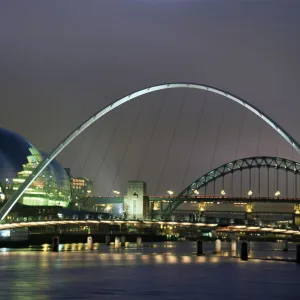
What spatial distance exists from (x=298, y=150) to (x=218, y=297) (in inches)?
2727

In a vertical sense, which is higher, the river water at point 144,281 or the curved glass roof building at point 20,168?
the curved glass roof building at point 20,168

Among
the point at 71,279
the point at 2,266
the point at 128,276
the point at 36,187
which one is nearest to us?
the point at 71,279

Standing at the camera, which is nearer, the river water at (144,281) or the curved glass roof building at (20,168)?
the river water at (144,281)

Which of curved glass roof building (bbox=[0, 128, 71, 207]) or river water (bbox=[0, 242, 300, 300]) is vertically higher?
curved glass roof building (bbox=[0, 128, 71, 207])

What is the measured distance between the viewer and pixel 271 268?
2721 inches

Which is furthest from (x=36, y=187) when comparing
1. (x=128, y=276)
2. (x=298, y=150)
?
(x=128, y=276)

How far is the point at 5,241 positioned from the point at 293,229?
4338 cm

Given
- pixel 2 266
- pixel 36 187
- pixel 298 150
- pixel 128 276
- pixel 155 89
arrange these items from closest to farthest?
pixel 128 276 < pixel 2 266 < pixel 298 150 < pixel 155 89 < pixel 36 187

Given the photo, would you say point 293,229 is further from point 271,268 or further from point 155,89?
point 271,268

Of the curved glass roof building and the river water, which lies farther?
the curved glass roof building

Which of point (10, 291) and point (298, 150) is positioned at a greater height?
point (298, 150)

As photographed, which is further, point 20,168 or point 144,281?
point 20,168

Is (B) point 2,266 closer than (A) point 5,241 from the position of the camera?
Yes

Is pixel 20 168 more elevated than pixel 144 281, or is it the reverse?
pixel 20 168
